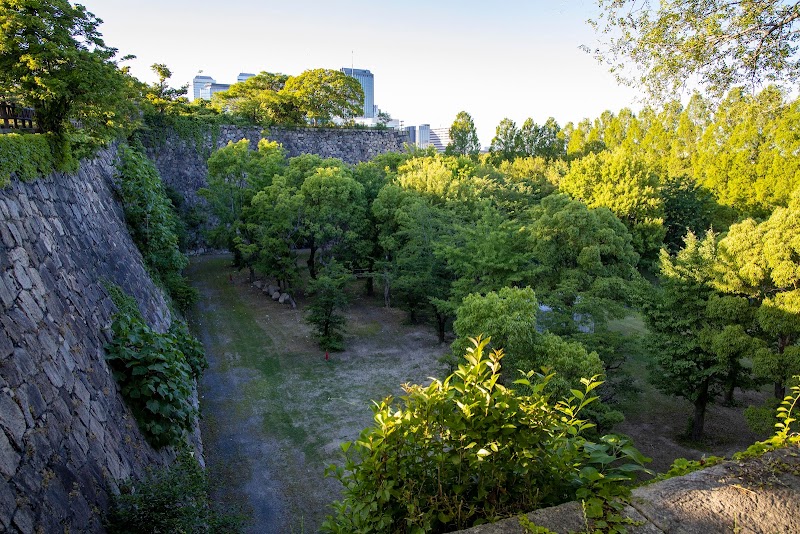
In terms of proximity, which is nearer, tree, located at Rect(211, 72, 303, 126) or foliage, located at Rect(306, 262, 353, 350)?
foliage, located at Rect(306, 262, 353, 350)

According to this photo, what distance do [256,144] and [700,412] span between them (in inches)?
1107

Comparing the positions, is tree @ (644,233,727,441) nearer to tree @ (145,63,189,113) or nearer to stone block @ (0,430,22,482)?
stone block @ (0,430,22,482)

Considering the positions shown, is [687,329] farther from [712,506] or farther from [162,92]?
[162,92]

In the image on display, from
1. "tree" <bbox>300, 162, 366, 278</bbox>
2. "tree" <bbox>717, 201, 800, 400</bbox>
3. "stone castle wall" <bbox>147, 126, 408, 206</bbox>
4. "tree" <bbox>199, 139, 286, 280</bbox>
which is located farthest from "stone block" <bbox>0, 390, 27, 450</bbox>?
"stone castle wall" <bbox>147, 126, 408, 206</bbox>

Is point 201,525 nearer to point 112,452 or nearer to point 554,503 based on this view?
point 112,452

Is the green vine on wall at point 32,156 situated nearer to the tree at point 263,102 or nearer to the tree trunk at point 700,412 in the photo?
the tree trunk at point 700,412

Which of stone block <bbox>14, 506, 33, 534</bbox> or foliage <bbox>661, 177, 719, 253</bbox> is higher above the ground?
foliage <bbox>661, 177, 719, 253</bbox>

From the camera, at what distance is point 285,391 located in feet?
45.4

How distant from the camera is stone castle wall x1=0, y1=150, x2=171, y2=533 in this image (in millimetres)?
3783

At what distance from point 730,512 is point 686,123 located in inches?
1344

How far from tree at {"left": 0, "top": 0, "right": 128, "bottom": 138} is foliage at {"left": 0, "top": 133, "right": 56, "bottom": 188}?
607mm

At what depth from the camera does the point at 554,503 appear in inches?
96.4

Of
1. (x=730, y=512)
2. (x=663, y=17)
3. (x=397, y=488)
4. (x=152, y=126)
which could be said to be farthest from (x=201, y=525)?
(x=152, y=126)

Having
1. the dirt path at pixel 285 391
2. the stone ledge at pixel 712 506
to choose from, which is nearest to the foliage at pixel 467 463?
the stone ledge at pixel 712 506
